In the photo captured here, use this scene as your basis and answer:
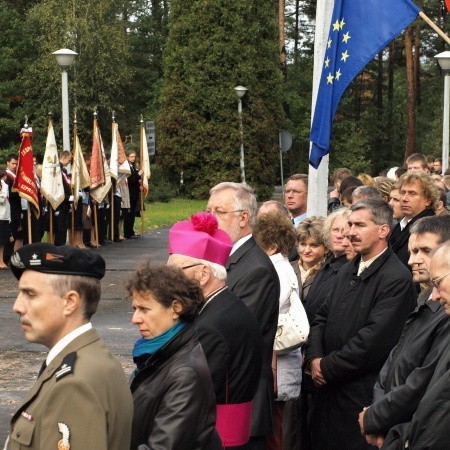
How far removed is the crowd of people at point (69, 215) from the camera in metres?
20.9

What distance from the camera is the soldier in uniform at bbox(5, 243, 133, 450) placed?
12.0ft

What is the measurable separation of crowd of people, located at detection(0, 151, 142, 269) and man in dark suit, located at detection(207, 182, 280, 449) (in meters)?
13.7

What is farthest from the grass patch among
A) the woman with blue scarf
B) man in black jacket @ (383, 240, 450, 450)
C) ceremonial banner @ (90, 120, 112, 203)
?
the woman with blue scarf

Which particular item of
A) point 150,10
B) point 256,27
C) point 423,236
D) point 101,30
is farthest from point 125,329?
point 150,10

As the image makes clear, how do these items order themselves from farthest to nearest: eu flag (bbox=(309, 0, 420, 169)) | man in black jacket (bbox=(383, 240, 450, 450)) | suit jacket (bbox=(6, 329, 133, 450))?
eu flag (bbox=(309, 0, 420, 169)), man in black jacket (bbox=(383, 240, 450, 450)), suit jacket (bbox=(6, 329, 133, 450))

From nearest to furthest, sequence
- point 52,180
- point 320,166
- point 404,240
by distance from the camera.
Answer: point 404,240, point 320,166, point 52,180

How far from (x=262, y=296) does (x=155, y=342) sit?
6.10 feet

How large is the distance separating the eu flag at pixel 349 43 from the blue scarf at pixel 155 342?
5.67 metres

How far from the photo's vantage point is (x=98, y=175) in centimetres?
2497

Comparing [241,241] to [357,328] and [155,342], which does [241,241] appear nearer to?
[357,328]

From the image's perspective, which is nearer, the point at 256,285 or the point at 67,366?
the point at 67,366

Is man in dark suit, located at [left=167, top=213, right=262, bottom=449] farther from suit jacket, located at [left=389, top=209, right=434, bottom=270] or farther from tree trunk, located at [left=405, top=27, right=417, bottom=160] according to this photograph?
tree trunk, located at [left=405, top=27, right=417, bottom=160]

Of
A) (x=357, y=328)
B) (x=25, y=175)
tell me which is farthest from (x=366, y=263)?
(x=25, y=175)

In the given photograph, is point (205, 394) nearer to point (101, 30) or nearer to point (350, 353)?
point (350, 353)
